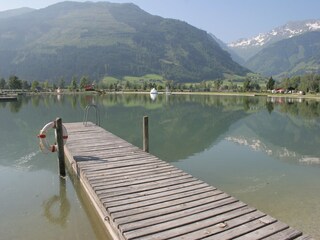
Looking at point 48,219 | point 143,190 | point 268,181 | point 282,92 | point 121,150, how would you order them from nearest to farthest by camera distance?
point 143,190 → point 48,219 → point 268,181 → point 121,150 → point 282,92

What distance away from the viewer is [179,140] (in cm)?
2873

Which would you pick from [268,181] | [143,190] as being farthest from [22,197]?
[268,181]

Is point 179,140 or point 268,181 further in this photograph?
point 179,140

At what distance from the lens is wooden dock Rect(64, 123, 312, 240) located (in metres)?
8.20

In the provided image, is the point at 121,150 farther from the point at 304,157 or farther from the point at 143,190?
the point at 304,157

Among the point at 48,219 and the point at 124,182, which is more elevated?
the point at 124,182

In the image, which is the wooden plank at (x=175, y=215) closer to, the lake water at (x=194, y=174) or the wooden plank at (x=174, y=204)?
the wooden plank at (x=174, y=204)

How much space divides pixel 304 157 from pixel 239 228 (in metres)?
17.0

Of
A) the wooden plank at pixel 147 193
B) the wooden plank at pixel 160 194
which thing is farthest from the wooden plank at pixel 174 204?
the wooden plank at pixel 147 193

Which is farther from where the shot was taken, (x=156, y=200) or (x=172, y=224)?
(x=156, y=200)

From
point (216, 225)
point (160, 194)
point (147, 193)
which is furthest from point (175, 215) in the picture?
point (147, 193)

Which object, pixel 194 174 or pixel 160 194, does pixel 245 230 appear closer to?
pixel 160 194

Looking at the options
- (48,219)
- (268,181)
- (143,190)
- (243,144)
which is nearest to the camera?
(143,190)

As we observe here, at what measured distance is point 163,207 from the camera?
9.76m
